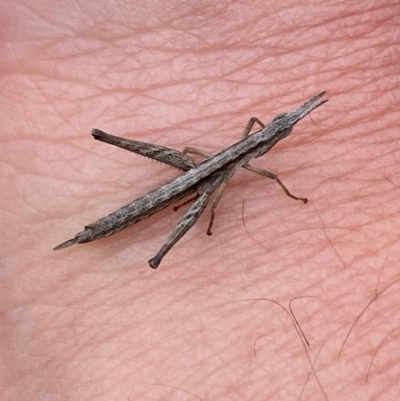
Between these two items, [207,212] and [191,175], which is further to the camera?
[191,175]

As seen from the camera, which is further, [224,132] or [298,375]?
[224,132]

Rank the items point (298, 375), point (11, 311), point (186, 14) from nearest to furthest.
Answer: point (298, 375)
point (11, 311)
point (186, 14)

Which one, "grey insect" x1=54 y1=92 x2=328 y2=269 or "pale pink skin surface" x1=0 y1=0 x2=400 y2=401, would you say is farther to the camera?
"grey insect" x1=54 y1=92 x2=328 y2=269

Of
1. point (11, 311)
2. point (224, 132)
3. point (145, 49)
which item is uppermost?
point (145, 49)

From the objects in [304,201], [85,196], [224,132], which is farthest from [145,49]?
[304,201]

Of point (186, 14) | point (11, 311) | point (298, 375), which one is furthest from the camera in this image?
point (186, 14)

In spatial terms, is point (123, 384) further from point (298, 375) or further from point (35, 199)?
point (35, 199)

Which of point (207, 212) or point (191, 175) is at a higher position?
point (191, 175)

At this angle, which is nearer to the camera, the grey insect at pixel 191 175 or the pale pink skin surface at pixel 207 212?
the pale pink skin surface at pixel 207 212
